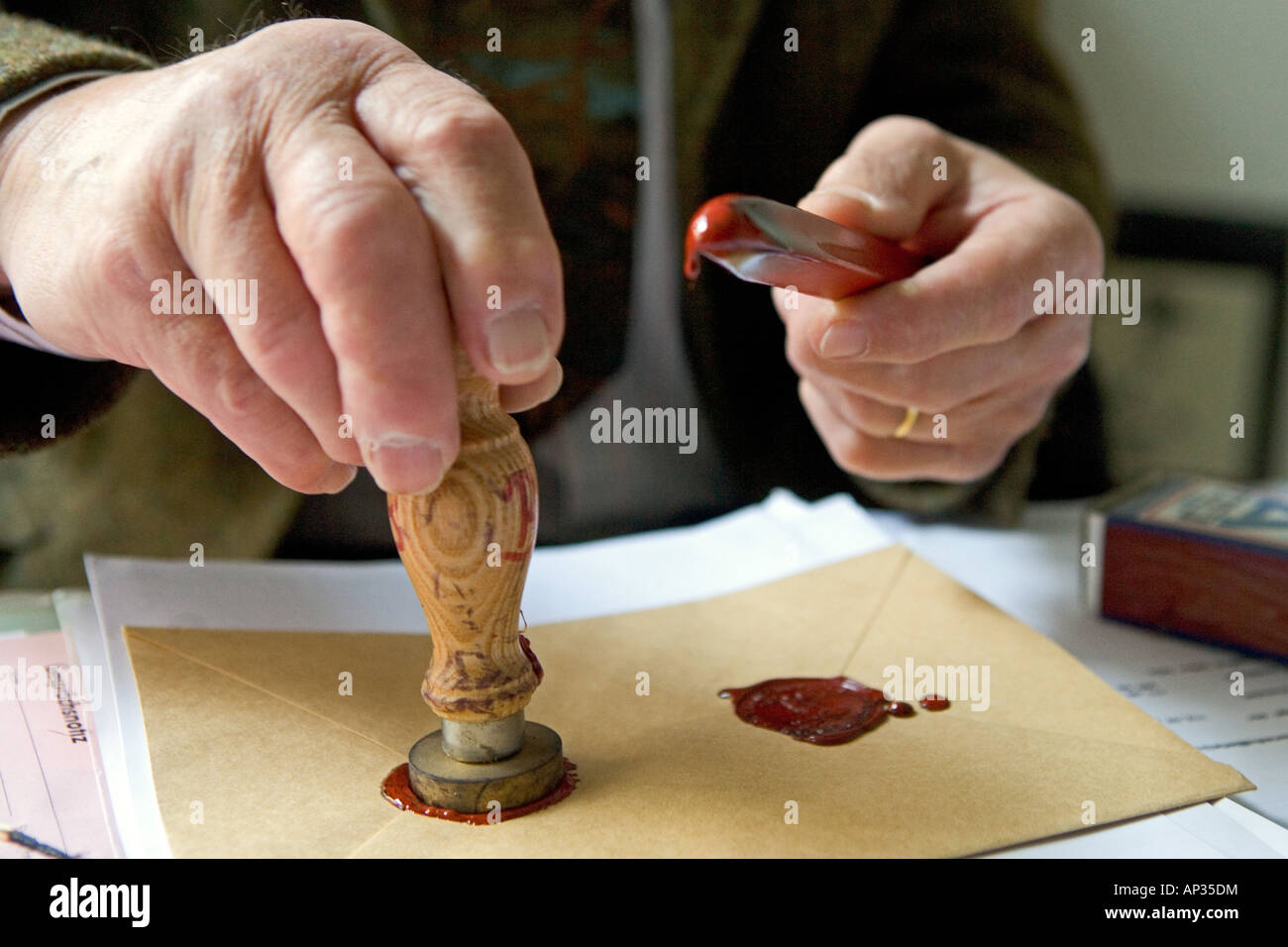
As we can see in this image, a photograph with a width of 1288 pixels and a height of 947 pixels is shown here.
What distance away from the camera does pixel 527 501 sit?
612 mm

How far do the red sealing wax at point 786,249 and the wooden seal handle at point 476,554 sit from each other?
17 cm

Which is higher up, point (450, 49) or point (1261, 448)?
point (450, 49)

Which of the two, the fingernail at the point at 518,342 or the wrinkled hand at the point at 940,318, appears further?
the wrinkled hand at the point at 940,318

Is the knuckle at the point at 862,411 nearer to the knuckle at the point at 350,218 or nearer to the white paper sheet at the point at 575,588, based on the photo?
the white paper sheet at the point at 575,588

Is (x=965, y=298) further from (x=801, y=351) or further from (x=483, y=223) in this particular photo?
(x=483, y=223)

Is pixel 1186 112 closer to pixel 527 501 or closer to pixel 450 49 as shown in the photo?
pixel 450 49

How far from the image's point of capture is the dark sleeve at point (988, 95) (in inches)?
51.9

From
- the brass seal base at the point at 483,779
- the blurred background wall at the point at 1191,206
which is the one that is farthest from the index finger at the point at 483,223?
the blurred background wall at the point at 1191,206

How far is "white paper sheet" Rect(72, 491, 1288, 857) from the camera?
2.09ft

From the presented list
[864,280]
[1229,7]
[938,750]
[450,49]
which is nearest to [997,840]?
[938,750]

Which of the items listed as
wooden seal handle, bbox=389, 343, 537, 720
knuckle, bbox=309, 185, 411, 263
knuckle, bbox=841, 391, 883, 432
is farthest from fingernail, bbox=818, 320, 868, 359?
knuckle, bbox=309, 185, 411, 263

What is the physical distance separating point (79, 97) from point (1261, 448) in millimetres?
2213

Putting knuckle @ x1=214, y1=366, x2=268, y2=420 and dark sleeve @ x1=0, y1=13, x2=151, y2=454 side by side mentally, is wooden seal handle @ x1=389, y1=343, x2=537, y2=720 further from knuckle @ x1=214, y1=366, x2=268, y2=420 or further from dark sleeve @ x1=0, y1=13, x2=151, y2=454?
dark sleeve @ x1=0, y1=13, x2=151, y2=454
